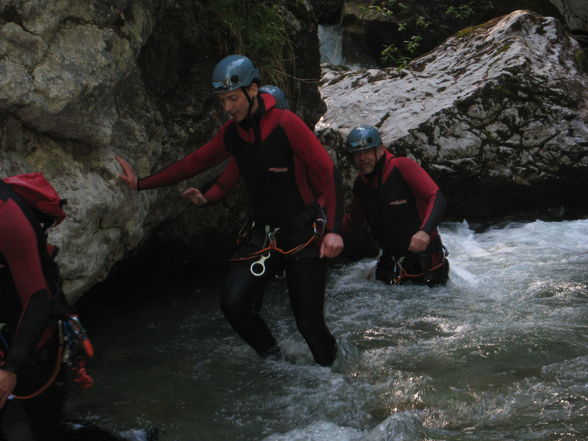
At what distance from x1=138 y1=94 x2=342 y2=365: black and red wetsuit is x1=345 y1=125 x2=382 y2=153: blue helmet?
173 centimetres

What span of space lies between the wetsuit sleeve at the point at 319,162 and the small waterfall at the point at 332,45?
1078cm

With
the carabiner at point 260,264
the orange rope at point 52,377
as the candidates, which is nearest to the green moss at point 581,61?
the carabiner at point 260,264

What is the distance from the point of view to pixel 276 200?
14.6 ft

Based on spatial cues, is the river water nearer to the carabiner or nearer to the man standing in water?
the man standing in water

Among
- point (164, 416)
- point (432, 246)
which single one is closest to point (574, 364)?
point (432, 246)

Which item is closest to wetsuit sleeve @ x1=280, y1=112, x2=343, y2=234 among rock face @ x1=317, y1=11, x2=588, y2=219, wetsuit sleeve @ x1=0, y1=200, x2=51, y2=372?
wetsuit sleeve @ x1=0, y1=200, x2=51, y2=372

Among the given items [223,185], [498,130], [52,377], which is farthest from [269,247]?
[498,130]

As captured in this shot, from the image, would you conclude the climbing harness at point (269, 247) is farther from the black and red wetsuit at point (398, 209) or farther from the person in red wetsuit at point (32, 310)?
the black and red wetsuit at point (398, 209)

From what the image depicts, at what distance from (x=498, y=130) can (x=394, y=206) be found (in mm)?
3365

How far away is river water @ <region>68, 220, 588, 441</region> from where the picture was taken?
13.1 feet

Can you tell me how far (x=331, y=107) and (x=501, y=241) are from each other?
325cm

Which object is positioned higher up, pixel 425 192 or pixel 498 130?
pixel 498 130

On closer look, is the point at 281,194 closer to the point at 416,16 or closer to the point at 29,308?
the point at 29,308

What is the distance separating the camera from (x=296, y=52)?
24.5 ft
